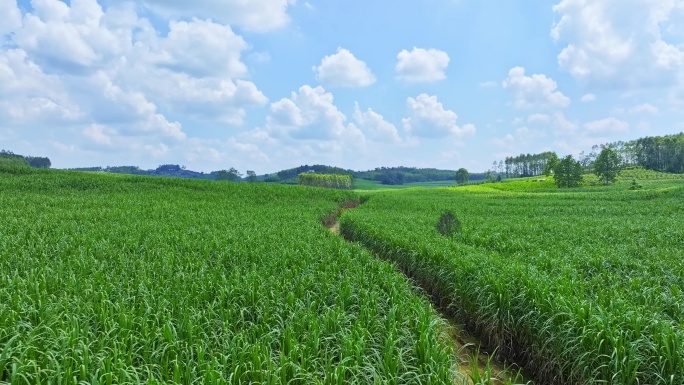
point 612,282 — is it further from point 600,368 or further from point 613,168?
point 613,168

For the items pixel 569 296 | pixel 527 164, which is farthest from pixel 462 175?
pixel 569 296

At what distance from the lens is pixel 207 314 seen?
→ 6.02 metres

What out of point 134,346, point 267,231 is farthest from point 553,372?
point 267,231

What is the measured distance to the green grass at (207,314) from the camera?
4.18 meters

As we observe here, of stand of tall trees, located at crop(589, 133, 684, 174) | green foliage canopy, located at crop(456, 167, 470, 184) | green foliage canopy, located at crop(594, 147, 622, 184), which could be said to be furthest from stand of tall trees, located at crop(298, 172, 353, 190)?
stand of tall trees, located at crop(589, 133, 684, 174)

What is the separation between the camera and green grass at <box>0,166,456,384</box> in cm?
418

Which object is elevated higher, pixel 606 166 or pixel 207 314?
pixel 606 166

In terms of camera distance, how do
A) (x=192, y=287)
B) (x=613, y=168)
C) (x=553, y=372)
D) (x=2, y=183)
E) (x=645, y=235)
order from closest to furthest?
(x=553, y=372), (x=192, y=287), (x=645, y=235), (x=2, y=183), (x=613, y=168)

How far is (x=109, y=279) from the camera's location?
24.8ft

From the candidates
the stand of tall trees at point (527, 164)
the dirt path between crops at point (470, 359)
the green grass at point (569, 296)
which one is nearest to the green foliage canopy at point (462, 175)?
the stand of tall trees at point (527, 164)

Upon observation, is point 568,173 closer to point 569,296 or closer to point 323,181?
point 323,181

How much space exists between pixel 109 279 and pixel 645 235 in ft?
61.0

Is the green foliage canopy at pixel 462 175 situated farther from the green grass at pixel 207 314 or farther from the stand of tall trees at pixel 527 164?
the green grass at pixel 207 314

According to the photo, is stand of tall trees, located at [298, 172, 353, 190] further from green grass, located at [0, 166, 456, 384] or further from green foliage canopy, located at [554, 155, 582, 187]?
green grass, located at [0, 166, 456, 384]
